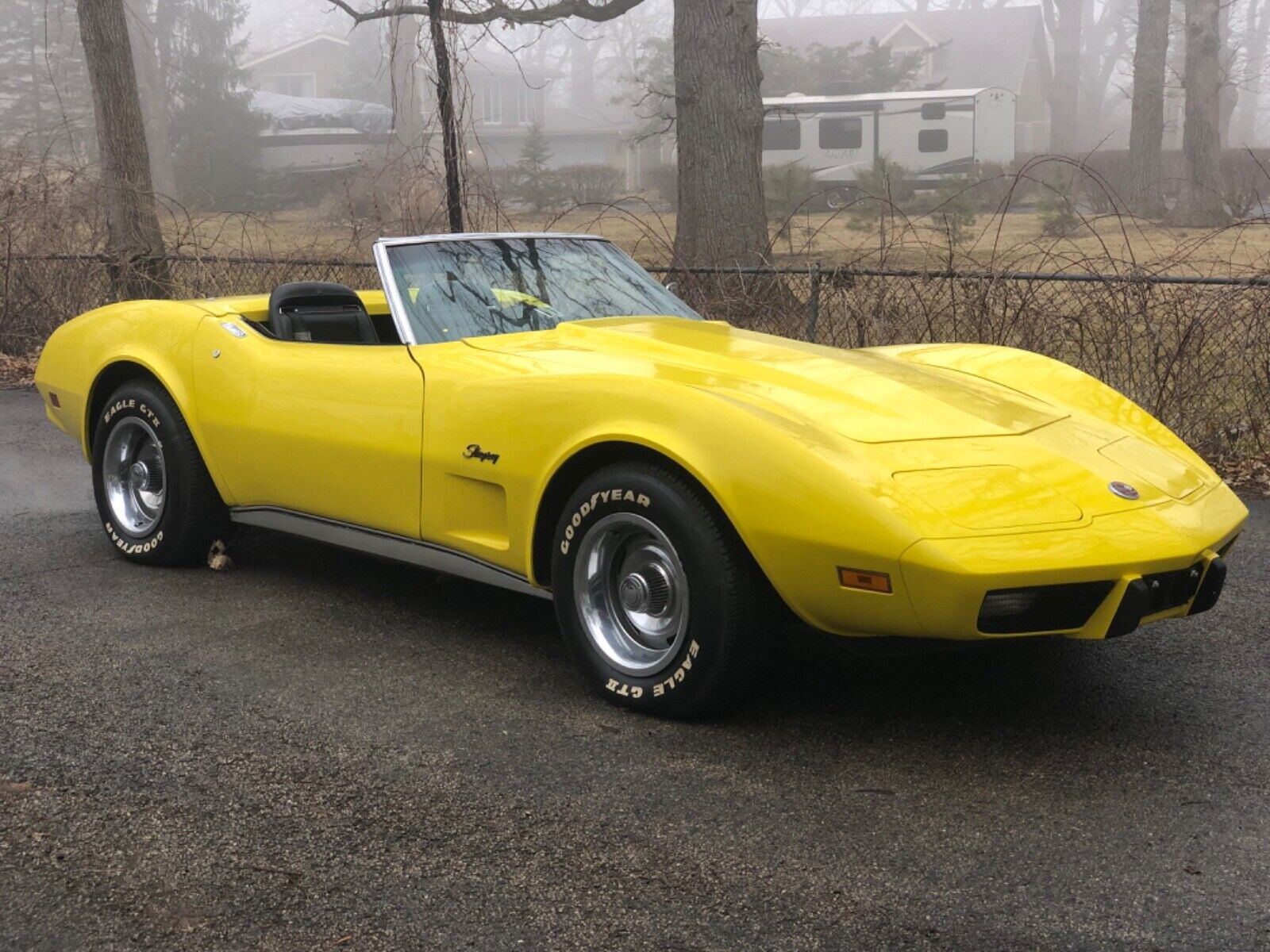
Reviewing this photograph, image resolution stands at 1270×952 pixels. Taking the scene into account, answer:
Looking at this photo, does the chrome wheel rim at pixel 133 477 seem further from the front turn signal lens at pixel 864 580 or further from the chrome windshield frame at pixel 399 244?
the front turn signal lens at pixel 864 580

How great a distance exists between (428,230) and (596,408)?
24.6 feet

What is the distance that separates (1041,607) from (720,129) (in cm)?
1023

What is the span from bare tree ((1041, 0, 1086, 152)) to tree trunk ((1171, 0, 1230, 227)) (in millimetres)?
34481

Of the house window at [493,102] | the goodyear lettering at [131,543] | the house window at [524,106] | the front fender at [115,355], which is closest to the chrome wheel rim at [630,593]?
the front fender at [115,355]

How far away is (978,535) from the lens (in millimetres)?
3201

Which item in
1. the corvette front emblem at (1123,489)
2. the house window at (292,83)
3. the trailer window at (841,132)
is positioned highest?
the house window at (292,83)

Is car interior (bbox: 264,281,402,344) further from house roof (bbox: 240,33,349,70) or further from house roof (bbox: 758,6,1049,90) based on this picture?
house roof (bbox: 240,33,349,70)

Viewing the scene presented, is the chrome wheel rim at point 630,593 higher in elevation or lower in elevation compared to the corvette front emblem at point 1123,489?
lower

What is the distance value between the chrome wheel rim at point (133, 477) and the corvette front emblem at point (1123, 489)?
3.46 metres

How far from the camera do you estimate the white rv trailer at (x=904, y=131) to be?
115ft

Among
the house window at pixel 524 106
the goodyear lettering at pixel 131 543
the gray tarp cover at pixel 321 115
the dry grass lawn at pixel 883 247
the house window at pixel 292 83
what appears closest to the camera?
the goodyear lettering at pixel 131 543

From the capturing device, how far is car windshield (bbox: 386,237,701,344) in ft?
14.9

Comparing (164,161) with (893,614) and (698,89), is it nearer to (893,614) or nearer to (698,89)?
(698,89)

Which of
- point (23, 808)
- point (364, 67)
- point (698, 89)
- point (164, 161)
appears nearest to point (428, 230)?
point (698, 89)
